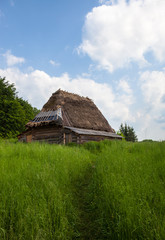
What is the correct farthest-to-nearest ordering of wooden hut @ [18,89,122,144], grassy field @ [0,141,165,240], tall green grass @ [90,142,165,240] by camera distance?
1. wooden hut @ [18,89,122,144]
2. grassy field @ [0,141,165,240]
3. tall green grass @ [90,142,165,240]

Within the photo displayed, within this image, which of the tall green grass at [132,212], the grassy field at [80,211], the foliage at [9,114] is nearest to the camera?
the tall green grass at [132,212]

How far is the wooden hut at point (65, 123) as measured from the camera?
15227 mm

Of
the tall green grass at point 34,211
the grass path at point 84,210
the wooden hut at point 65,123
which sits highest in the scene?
the wooden hut at point 65,123

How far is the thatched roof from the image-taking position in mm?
16684

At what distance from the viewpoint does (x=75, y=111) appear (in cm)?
1861

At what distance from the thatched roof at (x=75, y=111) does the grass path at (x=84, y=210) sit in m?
11.4

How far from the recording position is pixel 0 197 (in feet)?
8.71

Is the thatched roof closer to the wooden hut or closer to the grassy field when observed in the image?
the wooden hut

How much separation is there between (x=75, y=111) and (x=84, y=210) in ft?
51.9

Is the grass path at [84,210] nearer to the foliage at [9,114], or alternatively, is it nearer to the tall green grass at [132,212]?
the tall green grass at [132,212]

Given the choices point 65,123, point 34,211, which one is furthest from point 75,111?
point 34,211

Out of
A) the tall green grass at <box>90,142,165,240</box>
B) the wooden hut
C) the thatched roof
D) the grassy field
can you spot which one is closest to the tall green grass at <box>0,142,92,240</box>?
the grassy field

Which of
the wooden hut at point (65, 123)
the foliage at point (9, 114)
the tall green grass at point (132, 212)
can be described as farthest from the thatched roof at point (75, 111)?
the tall green grass at point (132, 212)

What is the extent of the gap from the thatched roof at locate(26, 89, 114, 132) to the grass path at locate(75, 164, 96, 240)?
447 inches
